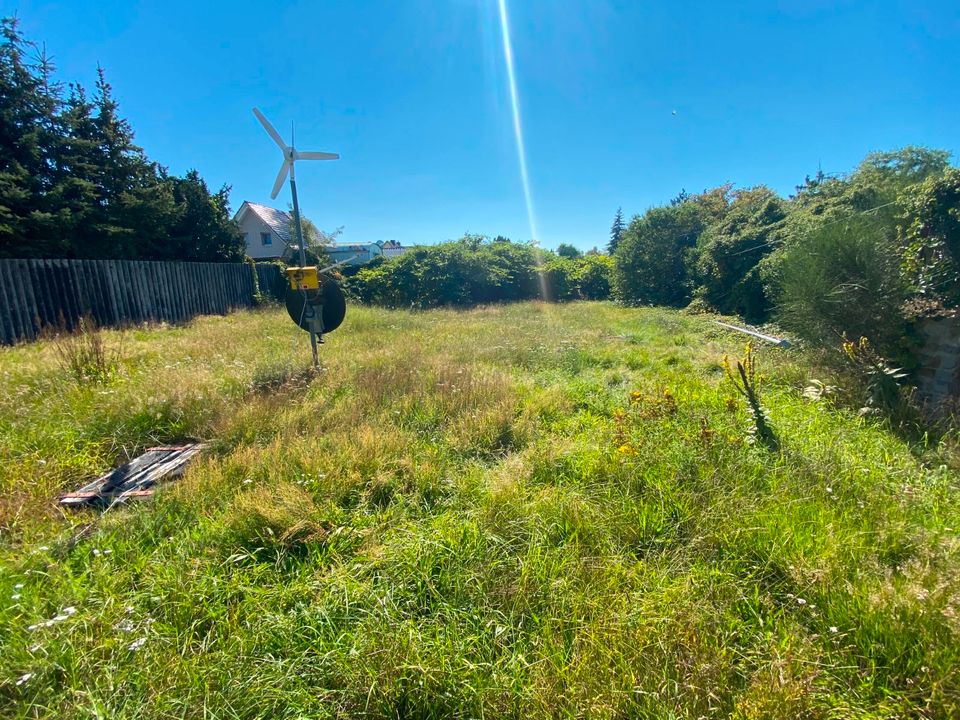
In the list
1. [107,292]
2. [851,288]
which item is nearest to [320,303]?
[851,288]

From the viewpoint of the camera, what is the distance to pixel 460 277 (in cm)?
1694

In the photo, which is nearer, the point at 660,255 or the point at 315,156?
the point at 315,156

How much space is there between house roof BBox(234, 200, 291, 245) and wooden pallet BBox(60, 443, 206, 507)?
94.9ft

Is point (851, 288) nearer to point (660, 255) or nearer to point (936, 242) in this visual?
point (936, 242)

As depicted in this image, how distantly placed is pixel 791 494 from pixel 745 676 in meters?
1.32

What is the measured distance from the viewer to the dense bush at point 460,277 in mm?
16562

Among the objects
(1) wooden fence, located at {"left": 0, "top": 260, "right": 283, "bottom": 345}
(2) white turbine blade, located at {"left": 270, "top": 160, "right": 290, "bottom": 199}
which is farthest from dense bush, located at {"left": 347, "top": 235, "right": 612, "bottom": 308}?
(2) white turbine blade, located at {"left": 270, "top": 160, "right": 290, "bottom": 199}

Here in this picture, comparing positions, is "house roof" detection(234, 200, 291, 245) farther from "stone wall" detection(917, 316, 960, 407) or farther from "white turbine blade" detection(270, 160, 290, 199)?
"stone wall" detection(917, 316, 960, 407)

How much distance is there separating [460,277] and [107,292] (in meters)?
11.5

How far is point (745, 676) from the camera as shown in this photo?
4.45ft

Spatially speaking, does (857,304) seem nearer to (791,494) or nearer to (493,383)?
(791,494)

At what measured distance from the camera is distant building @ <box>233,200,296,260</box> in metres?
28.4

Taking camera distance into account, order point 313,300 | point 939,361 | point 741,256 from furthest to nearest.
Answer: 1. point 741,256
2. point 313,300
3. point 939,361

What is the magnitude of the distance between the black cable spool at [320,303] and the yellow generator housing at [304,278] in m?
0.15
